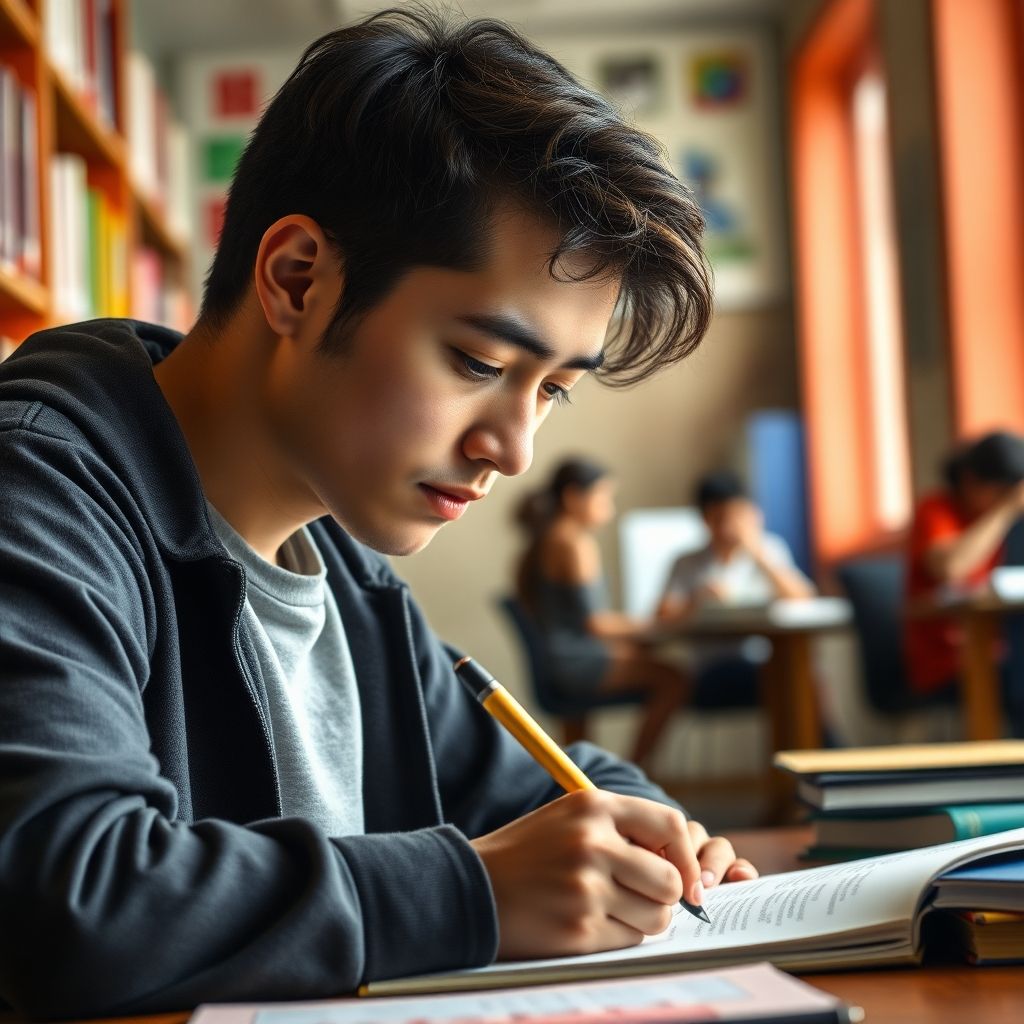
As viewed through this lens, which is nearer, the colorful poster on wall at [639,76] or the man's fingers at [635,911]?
the man's fingers at [635,911]

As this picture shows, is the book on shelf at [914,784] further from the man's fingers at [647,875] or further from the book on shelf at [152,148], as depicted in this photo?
the book on shelf at [152,148]

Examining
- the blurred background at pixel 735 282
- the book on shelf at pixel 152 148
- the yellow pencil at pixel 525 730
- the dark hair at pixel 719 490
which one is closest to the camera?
the yellow pencil at pixel 525 730

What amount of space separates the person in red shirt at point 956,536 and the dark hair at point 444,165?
→ 10.6 feet

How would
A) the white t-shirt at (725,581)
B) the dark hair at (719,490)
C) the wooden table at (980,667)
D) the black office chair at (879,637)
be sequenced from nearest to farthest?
1. the wooden table at (980,667)
2. the black office chair at (879,637)
3. the dark hair at (719,490)
4. the white t-shirt at (725,581)

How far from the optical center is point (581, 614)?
505cm

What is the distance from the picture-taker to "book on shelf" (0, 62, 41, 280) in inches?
94.0

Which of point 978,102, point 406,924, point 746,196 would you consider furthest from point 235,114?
point 406,924

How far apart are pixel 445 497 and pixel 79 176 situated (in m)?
2.41

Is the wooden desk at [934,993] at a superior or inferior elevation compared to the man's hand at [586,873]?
inferior

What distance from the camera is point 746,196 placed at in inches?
260

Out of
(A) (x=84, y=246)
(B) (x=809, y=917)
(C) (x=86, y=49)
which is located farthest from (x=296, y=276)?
(C) (x=86, y=49)

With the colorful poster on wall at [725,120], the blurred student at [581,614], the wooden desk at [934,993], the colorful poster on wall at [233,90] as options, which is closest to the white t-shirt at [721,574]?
the blurred student at [581,614]

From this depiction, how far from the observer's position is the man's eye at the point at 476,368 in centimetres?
84

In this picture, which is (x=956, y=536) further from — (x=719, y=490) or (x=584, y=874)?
(x=584, y=874)
